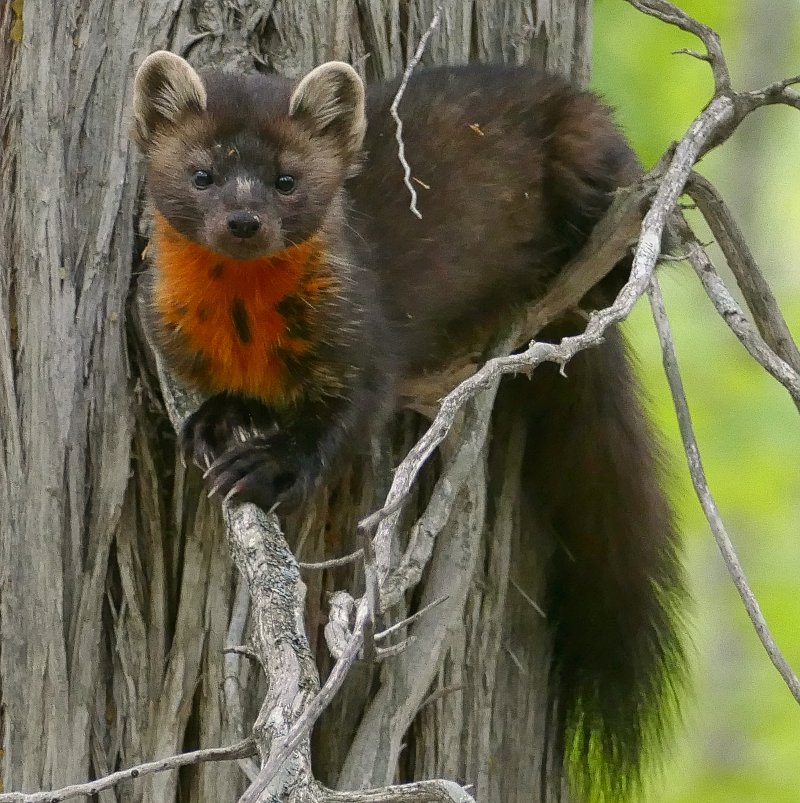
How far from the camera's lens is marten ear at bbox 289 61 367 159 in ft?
10.3

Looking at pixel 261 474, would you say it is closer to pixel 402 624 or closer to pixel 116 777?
pixel 402 624

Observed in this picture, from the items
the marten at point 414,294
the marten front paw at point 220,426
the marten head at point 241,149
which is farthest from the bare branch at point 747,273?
the marten front paw at point 220,426

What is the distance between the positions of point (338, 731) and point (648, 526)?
3.99 ft

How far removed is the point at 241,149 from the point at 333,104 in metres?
0.33

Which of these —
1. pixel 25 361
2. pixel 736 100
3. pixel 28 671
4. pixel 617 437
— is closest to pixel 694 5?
pixel 617 437

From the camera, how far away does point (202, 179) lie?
3.02m

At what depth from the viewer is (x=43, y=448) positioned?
329cm

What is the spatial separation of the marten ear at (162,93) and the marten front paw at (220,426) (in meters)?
0.69

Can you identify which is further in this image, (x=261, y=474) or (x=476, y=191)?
(x=476, y=191)

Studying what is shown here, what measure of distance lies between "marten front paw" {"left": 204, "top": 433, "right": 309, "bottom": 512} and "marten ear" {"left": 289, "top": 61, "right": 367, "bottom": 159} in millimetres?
784

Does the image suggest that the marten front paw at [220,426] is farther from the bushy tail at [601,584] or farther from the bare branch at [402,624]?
the bushy tail at [601,584]

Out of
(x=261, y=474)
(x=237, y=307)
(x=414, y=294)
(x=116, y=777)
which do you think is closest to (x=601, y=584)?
(x=414, y=294)

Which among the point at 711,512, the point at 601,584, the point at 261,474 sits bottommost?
the point at 711,512

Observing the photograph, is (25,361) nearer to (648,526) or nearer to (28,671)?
(28,671)
